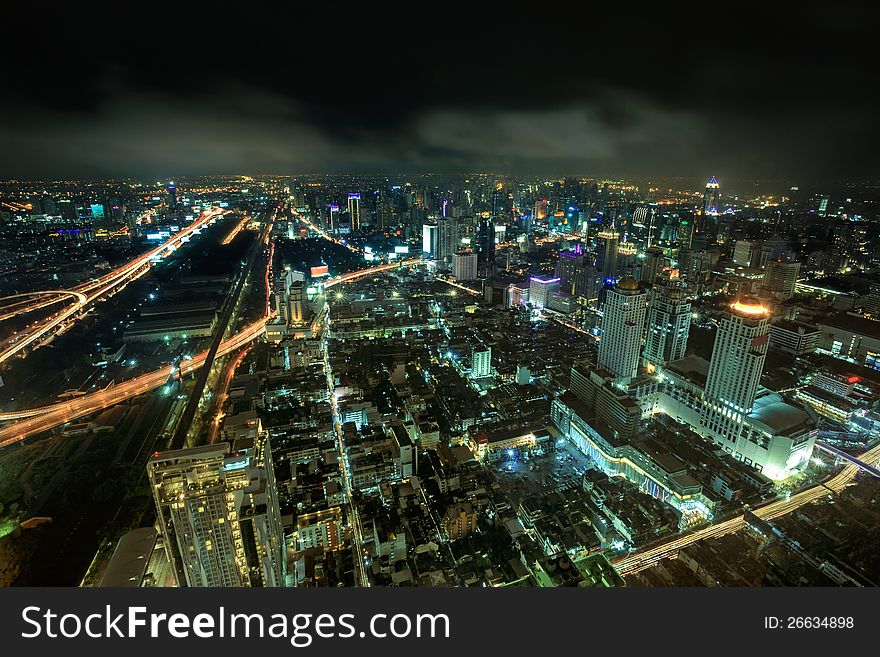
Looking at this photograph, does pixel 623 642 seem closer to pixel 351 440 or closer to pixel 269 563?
pixel 269 563

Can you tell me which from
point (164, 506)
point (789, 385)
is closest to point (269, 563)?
point (164, 506)

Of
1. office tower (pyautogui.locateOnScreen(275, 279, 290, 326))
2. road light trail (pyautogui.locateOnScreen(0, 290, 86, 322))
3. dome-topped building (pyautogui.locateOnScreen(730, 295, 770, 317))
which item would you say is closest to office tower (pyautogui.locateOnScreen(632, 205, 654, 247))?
dome-topped building (pyautogui.locateOnScreen(730, 295, 770, 317))

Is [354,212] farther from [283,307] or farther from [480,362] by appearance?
[480,362]

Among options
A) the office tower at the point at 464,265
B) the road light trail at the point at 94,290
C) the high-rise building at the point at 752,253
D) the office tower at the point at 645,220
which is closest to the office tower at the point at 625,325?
the office tower at the point at 464,265

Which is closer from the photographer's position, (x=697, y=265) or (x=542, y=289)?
(x=542, y=289)

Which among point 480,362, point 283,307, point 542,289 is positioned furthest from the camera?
point 542,289

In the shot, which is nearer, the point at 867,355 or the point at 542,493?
the point at 542,493

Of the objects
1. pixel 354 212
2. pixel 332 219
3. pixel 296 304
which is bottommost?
pixel 296 304

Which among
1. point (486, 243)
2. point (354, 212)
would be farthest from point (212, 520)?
point (354, 212)
